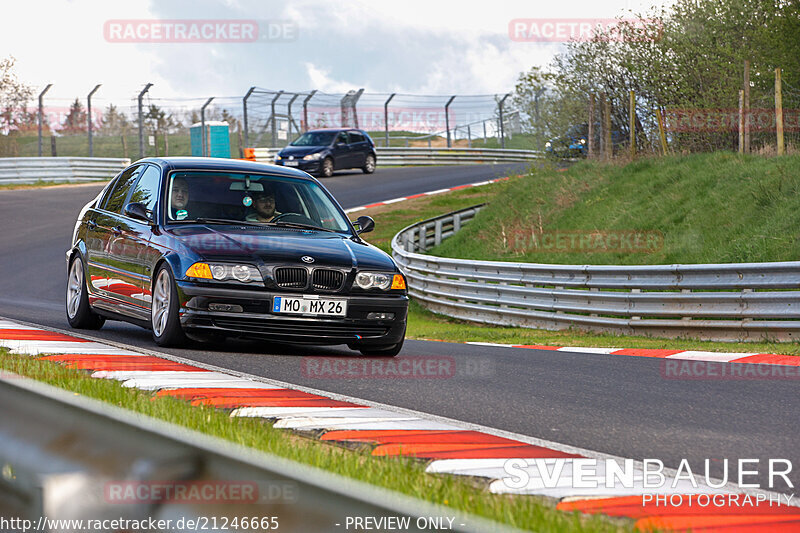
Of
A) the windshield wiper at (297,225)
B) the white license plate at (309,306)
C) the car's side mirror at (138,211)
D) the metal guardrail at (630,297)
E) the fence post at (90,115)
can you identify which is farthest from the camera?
the fence post at (90,115)

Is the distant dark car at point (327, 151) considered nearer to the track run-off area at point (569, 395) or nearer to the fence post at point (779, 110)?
the fence post at point (779, 110)

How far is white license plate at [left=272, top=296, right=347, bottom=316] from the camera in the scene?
7645 mm

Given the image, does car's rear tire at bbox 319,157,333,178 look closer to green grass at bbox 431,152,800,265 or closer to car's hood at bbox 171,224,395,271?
green grass at bbox 431,152,800,265

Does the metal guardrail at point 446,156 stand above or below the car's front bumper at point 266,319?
above

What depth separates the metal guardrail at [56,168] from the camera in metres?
34.3

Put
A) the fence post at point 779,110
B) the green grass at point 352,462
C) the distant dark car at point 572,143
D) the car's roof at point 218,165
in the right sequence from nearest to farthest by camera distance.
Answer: the green grass at point 352,462, the car's roof at point 218,165, the fence post at point 779,110, the distant dark car at point 572,143

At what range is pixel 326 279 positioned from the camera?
7.82 m

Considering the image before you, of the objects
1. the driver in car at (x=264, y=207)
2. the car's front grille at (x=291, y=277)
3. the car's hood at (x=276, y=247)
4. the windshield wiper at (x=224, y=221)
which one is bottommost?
the car's front grille at (x=291, y=277)

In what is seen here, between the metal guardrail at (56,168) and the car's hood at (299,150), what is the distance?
6361 millimetres

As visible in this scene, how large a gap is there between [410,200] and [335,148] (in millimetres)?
6269

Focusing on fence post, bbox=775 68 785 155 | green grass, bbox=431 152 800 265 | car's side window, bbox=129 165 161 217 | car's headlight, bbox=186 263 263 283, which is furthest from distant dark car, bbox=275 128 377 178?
car's headlight, bbox=186 263 263 283

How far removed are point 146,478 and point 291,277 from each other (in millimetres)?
5025

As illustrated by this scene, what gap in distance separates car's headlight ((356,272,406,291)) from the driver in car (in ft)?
3.93

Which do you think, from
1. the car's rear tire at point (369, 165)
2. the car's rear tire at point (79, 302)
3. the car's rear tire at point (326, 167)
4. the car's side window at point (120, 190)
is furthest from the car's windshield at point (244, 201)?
the car's rear tire at point (369, 165)
